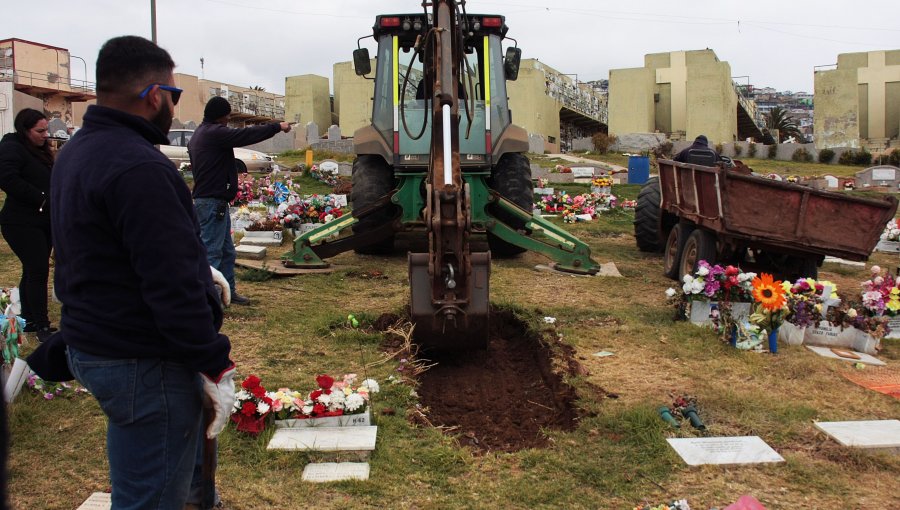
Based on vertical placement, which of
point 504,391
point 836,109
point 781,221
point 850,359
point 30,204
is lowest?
point 504,391

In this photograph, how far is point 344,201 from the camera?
44.6 ft

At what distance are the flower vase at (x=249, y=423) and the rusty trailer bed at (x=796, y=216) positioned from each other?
15.2ft

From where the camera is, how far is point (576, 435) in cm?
425

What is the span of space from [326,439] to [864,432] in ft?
9.81

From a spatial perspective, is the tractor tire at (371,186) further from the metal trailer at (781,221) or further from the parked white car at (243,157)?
the parked white car at (243,157)

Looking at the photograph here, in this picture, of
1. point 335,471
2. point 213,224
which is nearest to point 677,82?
point 213,224

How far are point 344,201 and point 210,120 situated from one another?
7106 millimetres

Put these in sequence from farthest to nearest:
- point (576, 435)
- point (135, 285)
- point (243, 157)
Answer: point (243, 157), point (576, 435), point (135, 285)

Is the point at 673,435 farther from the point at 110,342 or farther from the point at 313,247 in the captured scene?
the point at 313,247

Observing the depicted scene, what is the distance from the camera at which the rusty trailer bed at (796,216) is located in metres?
6.62

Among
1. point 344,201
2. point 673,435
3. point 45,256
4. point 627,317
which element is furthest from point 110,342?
point 344,201

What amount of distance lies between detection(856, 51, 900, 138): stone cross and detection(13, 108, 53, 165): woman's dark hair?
39123mm

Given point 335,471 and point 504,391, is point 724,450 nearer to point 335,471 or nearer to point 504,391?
point 504,391

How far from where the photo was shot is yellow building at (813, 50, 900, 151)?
34656 millimetres
